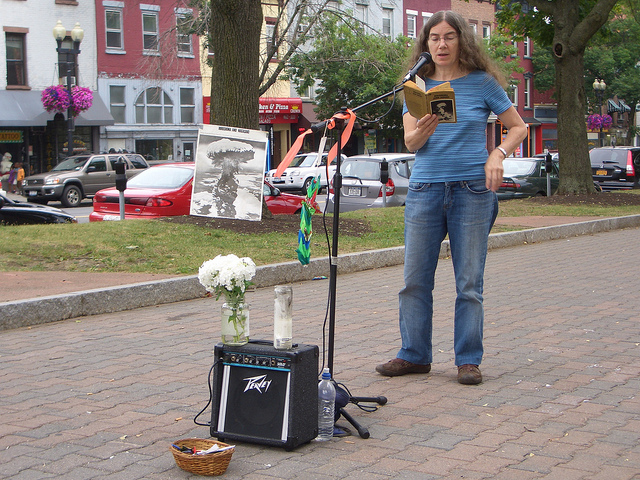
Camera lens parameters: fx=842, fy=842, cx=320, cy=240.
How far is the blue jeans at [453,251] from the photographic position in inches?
191

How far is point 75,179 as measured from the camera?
88.2 ft

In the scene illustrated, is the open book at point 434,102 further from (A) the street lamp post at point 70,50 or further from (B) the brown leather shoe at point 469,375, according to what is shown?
(A) the street lamp post at point 70,50

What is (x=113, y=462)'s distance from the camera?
375 centimetres

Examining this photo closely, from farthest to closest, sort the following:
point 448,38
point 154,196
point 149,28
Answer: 1. point 149,28
2. point 154,196
3. point 448,38

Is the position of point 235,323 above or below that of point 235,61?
below

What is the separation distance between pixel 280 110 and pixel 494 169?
1478 inches

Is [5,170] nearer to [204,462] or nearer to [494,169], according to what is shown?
[494,169]

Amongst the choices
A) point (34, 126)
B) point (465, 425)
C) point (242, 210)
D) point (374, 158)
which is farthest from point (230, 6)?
point (34, 126)

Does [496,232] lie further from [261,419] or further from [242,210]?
[261,419]

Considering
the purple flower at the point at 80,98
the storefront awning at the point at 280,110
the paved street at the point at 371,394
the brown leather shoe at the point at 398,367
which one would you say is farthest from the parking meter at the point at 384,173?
the storefront awning at the point at 280,110

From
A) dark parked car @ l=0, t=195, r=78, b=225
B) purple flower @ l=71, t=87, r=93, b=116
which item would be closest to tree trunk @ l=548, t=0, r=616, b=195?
dark parked car @ l=0, t=195, r=78, b=225

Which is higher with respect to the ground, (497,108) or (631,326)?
(497,108)

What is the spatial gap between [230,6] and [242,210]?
2.92 metres

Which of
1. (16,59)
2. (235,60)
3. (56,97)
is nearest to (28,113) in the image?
(56,97)
